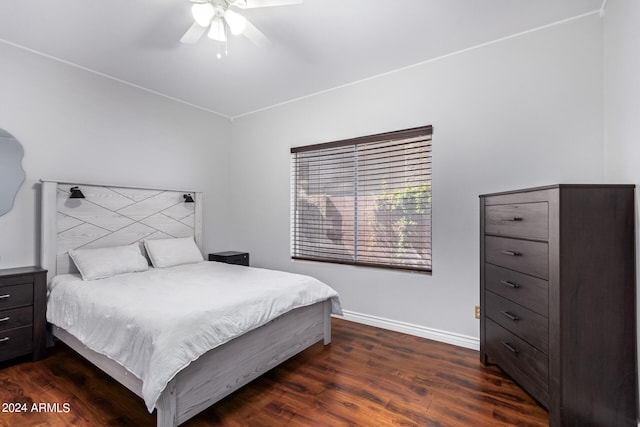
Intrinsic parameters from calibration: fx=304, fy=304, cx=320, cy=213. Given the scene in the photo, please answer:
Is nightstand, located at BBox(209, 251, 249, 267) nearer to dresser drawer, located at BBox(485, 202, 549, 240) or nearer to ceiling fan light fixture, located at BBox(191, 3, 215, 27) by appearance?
ceiling fan light fixture, located at BBox(191, 3, 215, 27)

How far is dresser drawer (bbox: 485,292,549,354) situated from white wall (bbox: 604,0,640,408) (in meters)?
0.40

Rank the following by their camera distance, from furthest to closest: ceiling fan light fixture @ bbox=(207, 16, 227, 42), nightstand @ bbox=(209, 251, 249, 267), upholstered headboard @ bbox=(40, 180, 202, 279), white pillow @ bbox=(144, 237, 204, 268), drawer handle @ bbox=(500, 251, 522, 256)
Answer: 1. nightstand @ bbox=(209, 251, 249, 267)
2. white pillow @ bbox=(144, 237, 204, 268)
3. upholstered headboard @ bbox=(40, 180, 202, 279)
4. ceiling fan light fixture @ bbox=(207, 16, 227, 42)
5. drawer handle @ bbox=(500, 251, 522, 256)

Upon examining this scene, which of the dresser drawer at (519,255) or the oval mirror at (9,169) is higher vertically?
the oval mirror at (9,169)

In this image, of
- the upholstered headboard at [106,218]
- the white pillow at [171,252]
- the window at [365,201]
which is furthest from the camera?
the white pillow at [171,252]

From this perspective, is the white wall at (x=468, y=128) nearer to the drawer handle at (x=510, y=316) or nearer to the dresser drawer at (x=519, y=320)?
the dresser drawer at (x=519, y=320)

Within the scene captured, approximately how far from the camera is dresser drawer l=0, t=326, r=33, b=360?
227 centimetres

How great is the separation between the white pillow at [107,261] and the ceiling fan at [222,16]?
2.05m

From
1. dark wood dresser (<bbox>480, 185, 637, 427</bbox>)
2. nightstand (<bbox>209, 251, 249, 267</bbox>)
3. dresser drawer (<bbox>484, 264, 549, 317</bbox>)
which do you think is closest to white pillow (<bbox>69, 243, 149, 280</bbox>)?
nightstand (<bbox>209, 251, 249, 267</bbox>)

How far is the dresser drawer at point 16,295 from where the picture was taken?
2.29 meters

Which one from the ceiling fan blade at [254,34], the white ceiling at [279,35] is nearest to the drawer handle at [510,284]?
the white ceiling at [279,35]

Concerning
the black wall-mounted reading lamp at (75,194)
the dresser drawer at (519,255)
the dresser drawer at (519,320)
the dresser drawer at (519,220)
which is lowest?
the dresser drawer at (519,320)

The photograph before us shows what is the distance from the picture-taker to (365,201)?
3.30m

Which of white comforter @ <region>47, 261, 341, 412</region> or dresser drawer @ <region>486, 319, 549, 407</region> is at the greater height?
white comforter @ <region>47, 261, 341, 412</region>

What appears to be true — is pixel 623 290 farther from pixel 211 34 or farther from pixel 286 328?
pixel 211 34
